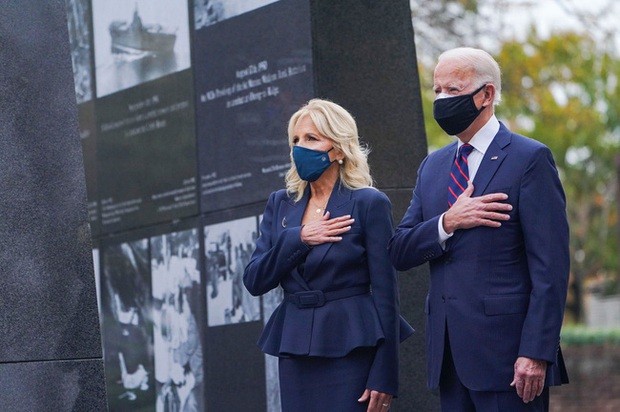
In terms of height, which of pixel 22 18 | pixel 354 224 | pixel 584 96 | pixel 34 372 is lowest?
pixel 34 372

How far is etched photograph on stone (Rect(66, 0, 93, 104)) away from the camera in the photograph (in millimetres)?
10078

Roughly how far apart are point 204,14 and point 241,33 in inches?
19.3

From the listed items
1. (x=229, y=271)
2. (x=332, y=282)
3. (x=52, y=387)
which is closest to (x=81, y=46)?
(x=229, y=271)

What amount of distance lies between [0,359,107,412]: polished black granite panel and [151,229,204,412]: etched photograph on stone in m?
2.75

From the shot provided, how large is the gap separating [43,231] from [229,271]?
2529 millimetres

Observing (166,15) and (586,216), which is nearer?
(166,15)

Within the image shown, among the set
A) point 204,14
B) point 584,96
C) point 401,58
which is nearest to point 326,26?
point 401,58

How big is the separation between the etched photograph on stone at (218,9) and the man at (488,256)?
3004 mm

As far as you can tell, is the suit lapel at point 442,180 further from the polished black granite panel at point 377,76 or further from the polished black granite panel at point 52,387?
the polished black granite panel at point 377,76

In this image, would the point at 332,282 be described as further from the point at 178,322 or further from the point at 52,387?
the point at 178,322

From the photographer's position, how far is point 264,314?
25.9 feet

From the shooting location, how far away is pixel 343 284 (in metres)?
5.55

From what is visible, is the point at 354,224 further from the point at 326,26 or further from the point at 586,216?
the point at 586,216

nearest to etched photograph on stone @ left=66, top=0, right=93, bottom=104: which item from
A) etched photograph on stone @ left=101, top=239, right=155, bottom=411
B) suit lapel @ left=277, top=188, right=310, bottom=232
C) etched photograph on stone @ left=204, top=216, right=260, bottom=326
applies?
etched photograph on stone @ left=101, top=239, right=155, bottom=411
